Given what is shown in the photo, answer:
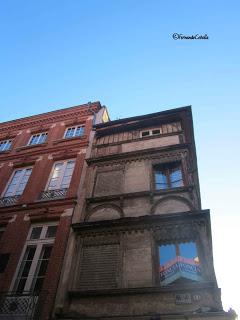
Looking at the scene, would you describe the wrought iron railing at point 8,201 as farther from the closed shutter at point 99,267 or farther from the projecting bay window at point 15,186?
the closed shutter at point 99,267

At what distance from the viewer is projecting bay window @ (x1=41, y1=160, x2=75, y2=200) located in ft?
41.7

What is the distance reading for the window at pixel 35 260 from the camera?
9.84 m

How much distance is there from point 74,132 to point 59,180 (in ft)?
13.1

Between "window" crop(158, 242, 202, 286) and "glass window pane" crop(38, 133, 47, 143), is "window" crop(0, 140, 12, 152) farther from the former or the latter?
"window" crop(158, 242, 202, 286)

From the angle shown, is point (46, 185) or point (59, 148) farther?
point (59, 148)

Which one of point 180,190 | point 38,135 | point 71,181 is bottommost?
point 180,190

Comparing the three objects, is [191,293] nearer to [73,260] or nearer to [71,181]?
[73,260]

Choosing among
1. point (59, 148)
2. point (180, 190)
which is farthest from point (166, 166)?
point (59, 148)

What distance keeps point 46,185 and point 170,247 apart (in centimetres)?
660

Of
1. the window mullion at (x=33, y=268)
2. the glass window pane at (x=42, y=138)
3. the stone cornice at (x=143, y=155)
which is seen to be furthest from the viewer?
the glass window pane at (x=42, y=138)

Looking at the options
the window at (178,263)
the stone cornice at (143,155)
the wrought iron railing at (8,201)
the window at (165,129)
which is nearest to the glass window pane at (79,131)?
the stone cornice at (143,155)

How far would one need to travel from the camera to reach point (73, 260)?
9734 mm

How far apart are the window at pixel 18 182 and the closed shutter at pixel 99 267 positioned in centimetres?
549

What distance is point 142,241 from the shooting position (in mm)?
9555
